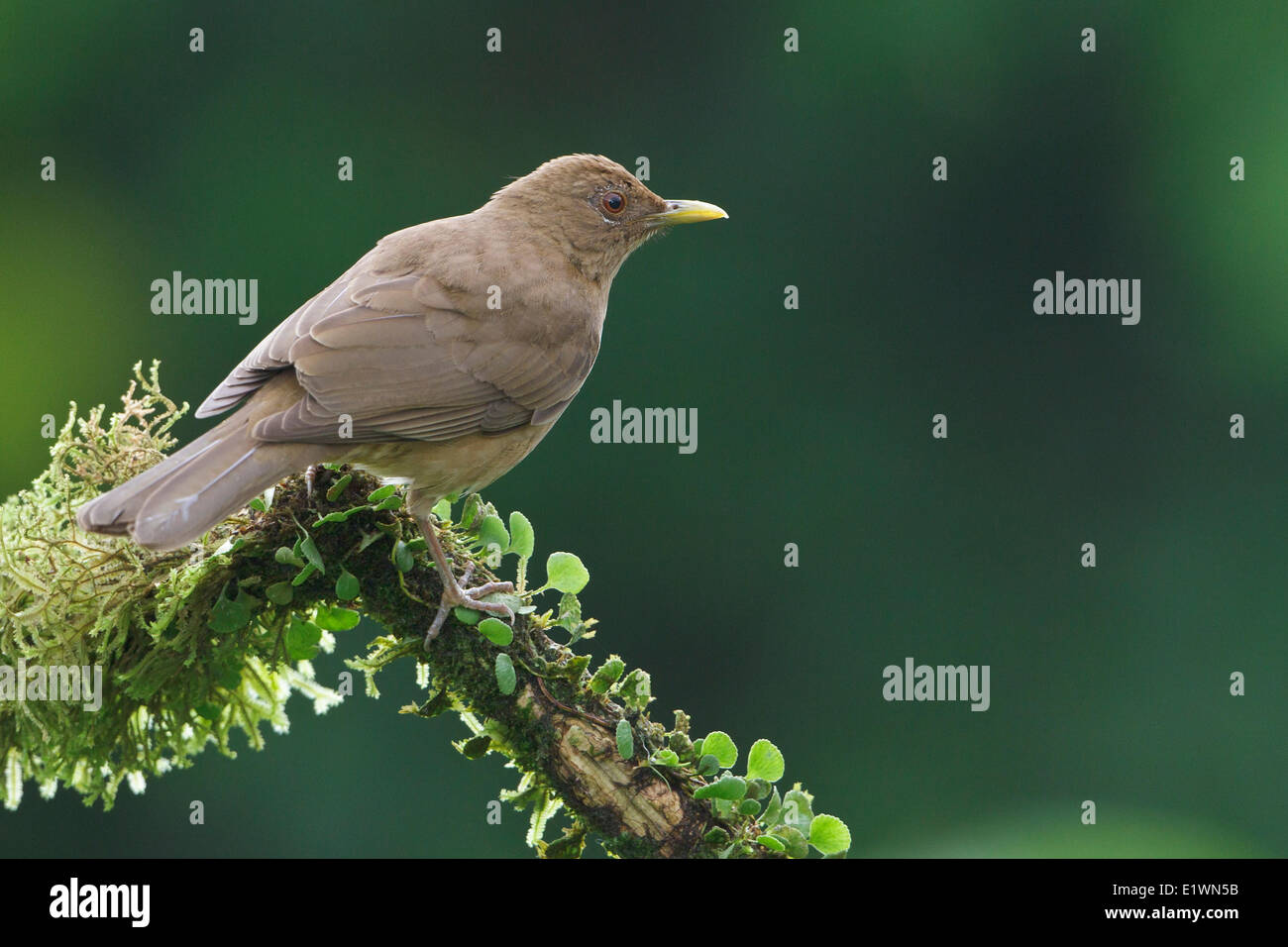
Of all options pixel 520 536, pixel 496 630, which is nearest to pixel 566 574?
pixel 520 536

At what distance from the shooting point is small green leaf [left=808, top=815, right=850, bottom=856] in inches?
119

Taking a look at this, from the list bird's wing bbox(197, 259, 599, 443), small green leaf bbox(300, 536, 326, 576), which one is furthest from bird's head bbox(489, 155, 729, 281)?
small green leaf bbox(300, 536, 326, 576)

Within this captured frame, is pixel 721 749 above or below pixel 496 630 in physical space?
below

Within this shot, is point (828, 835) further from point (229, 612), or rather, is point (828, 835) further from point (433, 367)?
point (433, 367)

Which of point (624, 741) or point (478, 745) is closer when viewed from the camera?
point (624, 741)

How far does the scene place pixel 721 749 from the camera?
3074 millimetres

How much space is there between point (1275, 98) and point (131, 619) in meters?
6.86

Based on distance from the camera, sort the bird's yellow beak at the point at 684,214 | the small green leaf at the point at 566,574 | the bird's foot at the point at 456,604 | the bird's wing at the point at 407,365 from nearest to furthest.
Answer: the bird's foot at the point at 456,604 < the small green leaf at the point at 566,574 < the bird's wing at the point at 407,365 < the bird's yellow beak at the point at 684,214

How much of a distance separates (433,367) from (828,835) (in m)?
1.65

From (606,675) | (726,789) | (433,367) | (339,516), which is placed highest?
(433,367)

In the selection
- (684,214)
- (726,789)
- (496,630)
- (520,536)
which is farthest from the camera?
(684,214)

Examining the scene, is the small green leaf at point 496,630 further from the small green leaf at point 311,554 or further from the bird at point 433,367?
the small green leaf at point 311,554

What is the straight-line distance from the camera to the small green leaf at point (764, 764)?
3.06m

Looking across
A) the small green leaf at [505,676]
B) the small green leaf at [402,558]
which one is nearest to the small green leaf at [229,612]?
the small green leaf at [402,558]
